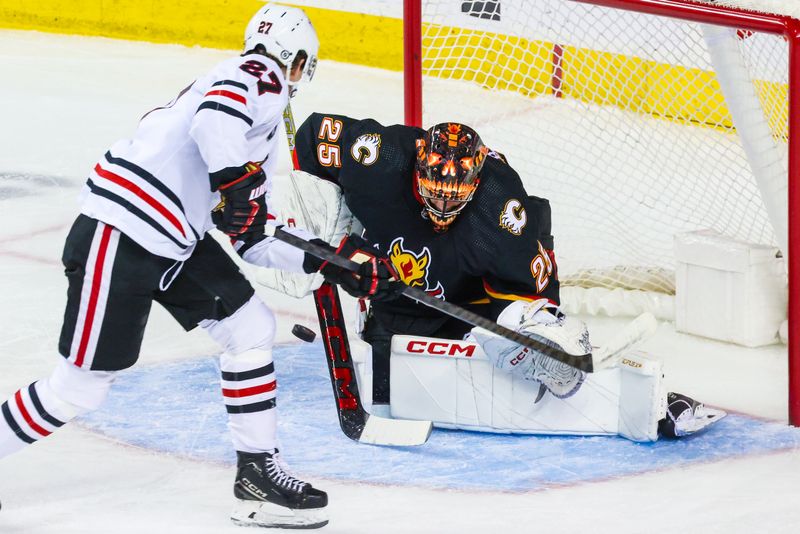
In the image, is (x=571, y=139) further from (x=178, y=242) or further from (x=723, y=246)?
(x=178, y=242)

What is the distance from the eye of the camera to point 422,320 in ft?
10.6

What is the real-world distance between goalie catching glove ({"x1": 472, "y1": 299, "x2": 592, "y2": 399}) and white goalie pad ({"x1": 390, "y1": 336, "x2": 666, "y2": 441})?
1.8 inches

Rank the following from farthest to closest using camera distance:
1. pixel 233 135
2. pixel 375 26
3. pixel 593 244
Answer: pixel 375 26
pixel 593 244
pixel 233 135

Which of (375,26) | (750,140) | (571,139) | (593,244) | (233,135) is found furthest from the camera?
(375,26)

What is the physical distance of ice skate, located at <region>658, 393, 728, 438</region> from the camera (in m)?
3.06

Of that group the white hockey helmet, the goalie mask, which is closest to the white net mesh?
the goalie mask

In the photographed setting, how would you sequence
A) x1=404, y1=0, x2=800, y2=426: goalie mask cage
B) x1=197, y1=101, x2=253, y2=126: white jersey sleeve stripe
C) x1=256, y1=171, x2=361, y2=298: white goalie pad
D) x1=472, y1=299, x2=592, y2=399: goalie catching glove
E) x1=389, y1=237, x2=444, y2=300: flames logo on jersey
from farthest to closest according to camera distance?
x1=404, y1=0, x2=800, y2=426: goalie mask cage
x1=256, y1=171, x2=361, y2=298: white goalie pad
x1=389, y1=237, x2=444, y2=300: flames logo on jersey
x1=472, y1=299, x2=592, y2=399: goalie catching glove
x1=197, y1=101, x2=253, y2=126: white jersey sleeve stripe

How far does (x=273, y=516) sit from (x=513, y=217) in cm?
91

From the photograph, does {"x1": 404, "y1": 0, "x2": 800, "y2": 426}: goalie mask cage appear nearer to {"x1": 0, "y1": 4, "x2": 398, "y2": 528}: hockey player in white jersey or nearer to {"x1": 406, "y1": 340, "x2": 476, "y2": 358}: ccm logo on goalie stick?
{"x1": 406, "y1": 340, "x2": 476, "y2": 358}: ccm logo on goalie stick

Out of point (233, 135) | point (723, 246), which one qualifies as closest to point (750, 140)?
point (723, 246)

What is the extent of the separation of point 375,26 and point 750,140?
3150 mm

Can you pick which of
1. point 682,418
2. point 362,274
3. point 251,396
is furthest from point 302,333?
point 682,418

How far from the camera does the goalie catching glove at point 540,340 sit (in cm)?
294

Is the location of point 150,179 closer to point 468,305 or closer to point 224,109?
point 224,109
